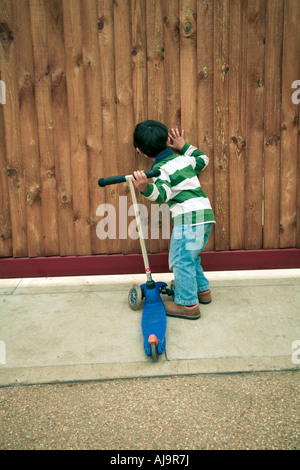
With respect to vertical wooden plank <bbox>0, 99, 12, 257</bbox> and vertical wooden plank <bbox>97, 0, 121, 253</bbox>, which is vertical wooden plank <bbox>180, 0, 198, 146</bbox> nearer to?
vertical wooden plank <bbox>97, 0, 121, 253</bbox>

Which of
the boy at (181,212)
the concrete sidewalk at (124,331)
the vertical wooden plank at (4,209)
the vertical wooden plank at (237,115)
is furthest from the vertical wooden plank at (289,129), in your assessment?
the vertical wooden plank at (4,209)

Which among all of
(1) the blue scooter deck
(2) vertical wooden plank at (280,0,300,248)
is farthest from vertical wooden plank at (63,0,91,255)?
(2) vertical wooden plank at (280,0,300,248)

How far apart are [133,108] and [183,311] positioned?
1676 millimetres

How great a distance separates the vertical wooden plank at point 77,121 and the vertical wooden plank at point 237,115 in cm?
121

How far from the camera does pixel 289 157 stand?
11.5 feet

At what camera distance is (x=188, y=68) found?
3348 mm

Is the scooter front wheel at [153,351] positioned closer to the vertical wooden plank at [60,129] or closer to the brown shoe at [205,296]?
the brown shoe at [205,296]

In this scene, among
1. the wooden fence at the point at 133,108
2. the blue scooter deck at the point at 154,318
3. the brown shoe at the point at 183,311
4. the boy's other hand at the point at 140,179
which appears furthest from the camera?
the wooden fence at the point at 133,108

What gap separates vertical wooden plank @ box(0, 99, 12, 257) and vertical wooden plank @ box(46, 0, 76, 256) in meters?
0.34

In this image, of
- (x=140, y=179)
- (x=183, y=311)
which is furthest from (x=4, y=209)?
(x=183, y=311)

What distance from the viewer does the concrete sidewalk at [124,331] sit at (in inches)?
88.4
